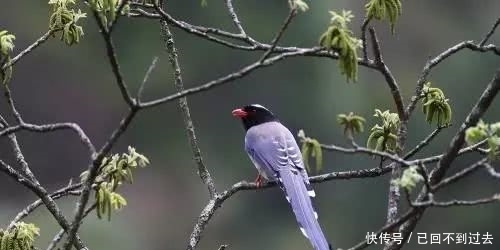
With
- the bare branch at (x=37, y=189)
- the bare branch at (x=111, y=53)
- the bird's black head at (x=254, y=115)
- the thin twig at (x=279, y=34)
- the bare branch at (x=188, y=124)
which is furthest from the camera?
the bird's black head at (x=254, y=115)

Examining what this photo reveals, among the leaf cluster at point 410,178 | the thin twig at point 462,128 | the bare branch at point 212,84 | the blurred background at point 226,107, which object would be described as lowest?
the leaf cluster at point 410,178

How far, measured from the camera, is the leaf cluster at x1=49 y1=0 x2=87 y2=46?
298 centimetres

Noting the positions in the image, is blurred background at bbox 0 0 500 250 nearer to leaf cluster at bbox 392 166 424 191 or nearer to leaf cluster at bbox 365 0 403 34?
leaf cluster at bbox 365 0 403 34

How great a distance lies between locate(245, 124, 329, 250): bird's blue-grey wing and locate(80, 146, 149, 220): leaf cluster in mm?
802

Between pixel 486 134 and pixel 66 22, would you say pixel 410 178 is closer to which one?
pixel 486 134

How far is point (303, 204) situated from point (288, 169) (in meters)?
0.44

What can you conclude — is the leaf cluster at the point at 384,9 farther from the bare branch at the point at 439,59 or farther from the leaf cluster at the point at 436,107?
the leaf cluster at the point at 436,107

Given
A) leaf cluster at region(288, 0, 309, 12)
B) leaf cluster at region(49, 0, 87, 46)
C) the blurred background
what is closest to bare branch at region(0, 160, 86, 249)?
leaf cluster at region(49, 0, 87, 46)

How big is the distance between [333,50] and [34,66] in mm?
16867

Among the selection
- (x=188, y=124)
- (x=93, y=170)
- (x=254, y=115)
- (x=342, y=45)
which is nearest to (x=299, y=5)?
(x=342, y=45)

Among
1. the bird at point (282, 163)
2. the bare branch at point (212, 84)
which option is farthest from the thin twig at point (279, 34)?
the bird at point (282, 163)

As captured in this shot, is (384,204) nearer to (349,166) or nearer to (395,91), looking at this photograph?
(349,166)

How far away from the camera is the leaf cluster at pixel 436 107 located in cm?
303

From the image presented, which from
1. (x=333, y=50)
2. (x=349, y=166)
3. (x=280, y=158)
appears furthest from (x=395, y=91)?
(x=349, y=166)
